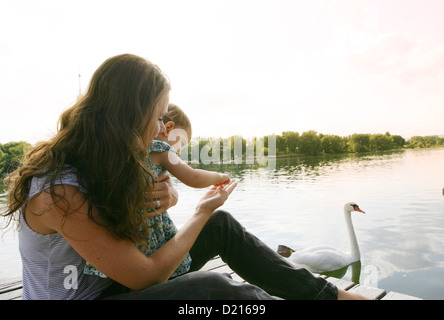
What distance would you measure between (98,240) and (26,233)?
290 millimetres

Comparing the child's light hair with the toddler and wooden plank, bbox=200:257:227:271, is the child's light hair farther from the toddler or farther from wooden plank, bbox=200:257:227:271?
wooden plank, bbox=200:257:227:271

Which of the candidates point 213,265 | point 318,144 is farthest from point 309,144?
point 213,265

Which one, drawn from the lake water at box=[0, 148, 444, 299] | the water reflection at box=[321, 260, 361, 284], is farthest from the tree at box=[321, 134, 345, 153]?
the water reflection at box=[321, 260, 361, 284]

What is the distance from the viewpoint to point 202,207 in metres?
1.40

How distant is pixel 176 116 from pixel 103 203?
1.43 metres

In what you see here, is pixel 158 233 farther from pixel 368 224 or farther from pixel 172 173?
pixel 368 224

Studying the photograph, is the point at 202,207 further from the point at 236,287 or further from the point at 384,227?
the point at 384,227

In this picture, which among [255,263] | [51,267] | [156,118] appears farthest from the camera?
[255,263]

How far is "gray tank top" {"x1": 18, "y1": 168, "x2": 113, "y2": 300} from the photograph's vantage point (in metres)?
1.13

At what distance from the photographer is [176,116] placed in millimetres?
2424

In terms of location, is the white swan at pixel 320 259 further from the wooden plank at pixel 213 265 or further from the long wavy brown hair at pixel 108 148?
the long wavy brown hair at pixel 108 148

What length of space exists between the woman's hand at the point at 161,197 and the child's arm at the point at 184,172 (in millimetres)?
99
